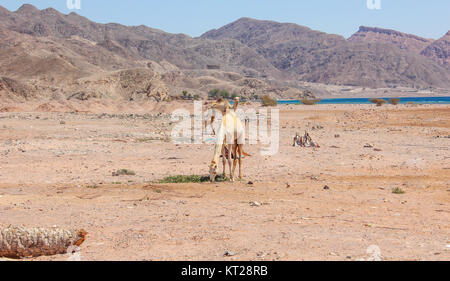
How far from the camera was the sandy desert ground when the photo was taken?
21.5ft

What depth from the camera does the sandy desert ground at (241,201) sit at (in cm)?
655

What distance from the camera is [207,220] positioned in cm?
827

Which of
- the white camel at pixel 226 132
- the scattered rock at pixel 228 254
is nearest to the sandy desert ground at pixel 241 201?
the scattered rock at pixel 228 254

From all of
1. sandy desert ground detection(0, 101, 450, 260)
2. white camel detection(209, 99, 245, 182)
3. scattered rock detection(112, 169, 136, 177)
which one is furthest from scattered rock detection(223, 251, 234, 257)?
scattered rock detection(112, 169, 136, 177)

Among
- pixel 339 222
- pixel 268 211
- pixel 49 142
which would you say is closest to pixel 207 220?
pixel 268 211

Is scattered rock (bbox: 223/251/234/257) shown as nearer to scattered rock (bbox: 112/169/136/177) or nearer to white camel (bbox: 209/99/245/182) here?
white camel (bbox: 209/99/245/182)

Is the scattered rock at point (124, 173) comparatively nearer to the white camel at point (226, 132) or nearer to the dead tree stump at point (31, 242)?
the white camel at point (226, 132)

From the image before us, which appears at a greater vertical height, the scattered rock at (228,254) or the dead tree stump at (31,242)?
the dead tree stump at (31,242)

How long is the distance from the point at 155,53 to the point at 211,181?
626 ft

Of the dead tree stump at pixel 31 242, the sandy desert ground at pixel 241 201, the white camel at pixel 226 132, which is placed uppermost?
the white camel at pixel 226 132

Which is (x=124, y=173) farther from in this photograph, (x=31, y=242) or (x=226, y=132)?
(x=31, y=242)

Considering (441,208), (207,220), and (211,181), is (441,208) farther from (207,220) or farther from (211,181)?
(211,181)

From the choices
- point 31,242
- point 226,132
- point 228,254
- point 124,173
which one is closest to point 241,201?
point 226,132

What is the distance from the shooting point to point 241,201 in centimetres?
989
